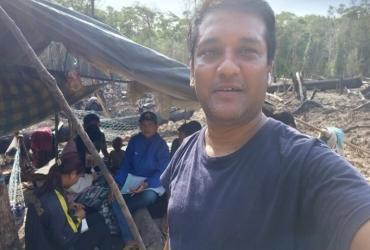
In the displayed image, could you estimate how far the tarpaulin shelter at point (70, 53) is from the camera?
11.1 ft

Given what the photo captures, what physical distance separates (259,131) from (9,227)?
327cm

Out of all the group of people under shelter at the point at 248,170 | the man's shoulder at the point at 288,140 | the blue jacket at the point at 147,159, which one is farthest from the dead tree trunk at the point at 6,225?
the man's shoulder at the point at 288,140

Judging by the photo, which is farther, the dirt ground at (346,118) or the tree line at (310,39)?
the tree line at (310,39)

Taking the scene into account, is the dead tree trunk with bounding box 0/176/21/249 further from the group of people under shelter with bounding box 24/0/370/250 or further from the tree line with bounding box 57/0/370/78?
the tree line with bounding box 57/0/370/78

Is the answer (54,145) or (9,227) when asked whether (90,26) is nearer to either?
(9,227)

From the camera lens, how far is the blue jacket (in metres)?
4.93

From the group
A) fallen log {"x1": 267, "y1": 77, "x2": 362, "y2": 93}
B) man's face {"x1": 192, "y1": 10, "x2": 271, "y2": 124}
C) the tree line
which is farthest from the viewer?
the tree line

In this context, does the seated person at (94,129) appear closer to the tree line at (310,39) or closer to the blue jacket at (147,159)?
the blue jacket at (147,159)

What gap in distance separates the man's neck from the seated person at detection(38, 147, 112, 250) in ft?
8.51

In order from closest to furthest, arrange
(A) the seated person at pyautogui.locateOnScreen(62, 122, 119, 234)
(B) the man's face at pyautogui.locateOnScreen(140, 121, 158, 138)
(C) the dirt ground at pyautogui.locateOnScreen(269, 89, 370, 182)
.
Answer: (A) the seated person at pyautogui.locateOnScreen(62, 122, 119, 234), (B) the man's face at pyautogui.locateOnScreen(140, 121, 158, 138), (C) the dirt ground at pyautogui.locateOnScreen(269, 89, 370, 182)

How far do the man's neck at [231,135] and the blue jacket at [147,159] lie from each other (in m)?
3.61

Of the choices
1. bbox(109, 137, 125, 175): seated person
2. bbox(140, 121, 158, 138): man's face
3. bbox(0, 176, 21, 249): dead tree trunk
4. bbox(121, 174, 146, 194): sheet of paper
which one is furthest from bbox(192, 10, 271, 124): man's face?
bbox(109, 137, 125, 175): seated person

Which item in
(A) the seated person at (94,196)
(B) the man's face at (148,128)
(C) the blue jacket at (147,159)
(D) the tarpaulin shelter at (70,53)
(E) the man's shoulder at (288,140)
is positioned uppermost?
(E) the man's shoulder at (288,140)

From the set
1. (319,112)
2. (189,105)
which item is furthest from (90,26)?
(319,112)
